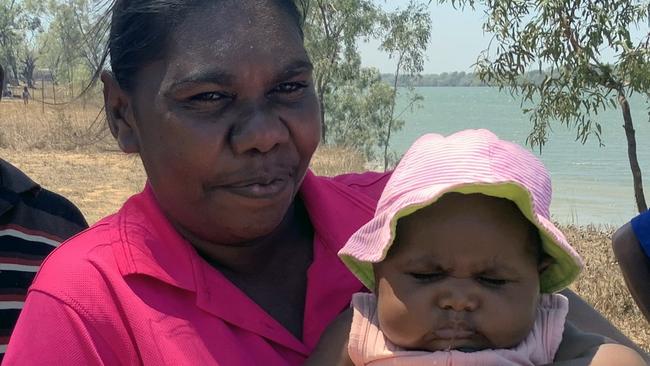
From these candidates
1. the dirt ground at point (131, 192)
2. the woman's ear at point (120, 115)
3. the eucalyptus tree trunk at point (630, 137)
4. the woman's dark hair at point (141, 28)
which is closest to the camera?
the woman's dark hair at point (141, 28)

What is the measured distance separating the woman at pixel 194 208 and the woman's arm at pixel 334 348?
7cm

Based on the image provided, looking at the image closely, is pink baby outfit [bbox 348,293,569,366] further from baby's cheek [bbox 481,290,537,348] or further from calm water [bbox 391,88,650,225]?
calm water [bbox 391,88,650,225]

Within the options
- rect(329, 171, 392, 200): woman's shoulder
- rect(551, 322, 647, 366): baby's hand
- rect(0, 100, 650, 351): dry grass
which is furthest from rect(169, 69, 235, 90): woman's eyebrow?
rect(0, 100, 650, 351): dry grass

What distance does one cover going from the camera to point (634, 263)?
3074 millimetres

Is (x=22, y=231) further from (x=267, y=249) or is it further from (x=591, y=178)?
(x=591, y=178)

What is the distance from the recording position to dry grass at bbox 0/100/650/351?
5.66m

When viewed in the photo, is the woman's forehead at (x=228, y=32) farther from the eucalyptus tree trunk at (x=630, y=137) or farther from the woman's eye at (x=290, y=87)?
the eucalyptus tree trunk at (x=630, y=137)

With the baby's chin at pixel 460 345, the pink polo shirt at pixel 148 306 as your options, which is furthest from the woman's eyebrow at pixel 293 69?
the baby's chin at pixel 460 345

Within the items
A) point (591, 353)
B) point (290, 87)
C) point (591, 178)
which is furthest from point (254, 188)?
point (591, 178)

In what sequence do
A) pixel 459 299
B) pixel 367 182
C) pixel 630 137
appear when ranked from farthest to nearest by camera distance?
pixel 630 137, pixel 367 182, pixel 459 299

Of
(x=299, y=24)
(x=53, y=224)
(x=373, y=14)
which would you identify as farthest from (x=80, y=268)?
(x=373, y=14)

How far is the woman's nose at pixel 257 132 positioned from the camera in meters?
1.70

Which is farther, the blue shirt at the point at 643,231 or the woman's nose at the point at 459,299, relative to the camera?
the blue shirt at the point at 643,231

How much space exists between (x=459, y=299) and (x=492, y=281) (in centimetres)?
9
